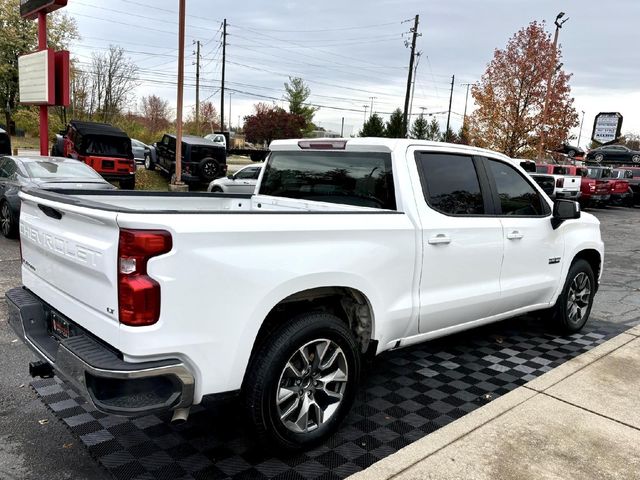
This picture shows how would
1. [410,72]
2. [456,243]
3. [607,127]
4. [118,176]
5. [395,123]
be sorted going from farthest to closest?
[395,123]
[607,127]
[410,72]
[118,176]
[456,243]

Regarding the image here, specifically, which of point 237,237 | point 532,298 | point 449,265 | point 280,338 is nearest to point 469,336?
point 532,298

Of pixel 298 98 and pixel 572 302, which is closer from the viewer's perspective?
pixel 572 302

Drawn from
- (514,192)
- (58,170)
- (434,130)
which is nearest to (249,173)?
(58,170)

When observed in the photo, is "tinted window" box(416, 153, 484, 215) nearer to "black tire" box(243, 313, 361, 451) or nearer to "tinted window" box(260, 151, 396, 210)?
"tinted window" box(260, 151, 396, 210)

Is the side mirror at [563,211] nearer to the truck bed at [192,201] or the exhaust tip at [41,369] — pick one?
the truck bed at [192,201]

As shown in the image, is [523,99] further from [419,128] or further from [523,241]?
[419,128]

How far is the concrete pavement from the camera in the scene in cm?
294

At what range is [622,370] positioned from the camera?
4500mm

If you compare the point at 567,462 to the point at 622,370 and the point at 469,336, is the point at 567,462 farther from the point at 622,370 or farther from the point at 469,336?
the point at 469,336

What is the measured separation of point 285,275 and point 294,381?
0.67m

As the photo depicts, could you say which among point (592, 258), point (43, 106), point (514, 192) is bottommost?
point (592, 258)

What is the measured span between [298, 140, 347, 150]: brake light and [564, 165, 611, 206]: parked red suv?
17.8 meters

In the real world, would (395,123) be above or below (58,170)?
above

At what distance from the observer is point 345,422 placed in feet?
11.8
